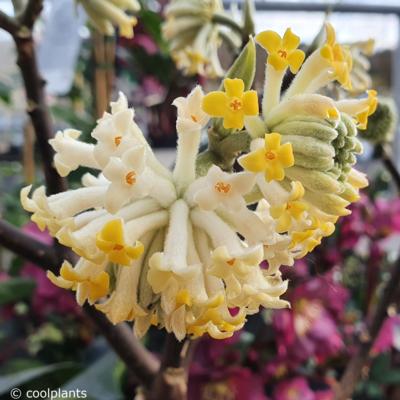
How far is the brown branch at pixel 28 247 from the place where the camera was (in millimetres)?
327

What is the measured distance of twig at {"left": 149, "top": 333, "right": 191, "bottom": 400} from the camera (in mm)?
318

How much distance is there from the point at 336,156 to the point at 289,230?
0.04m

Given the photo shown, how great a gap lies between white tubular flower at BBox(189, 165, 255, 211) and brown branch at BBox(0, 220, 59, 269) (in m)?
0.15

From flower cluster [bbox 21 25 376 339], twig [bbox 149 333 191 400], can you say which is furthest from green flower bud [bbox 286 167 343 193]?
twig [bbox 149 333 191 400]

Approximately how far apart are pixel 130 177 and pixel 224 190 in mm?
35

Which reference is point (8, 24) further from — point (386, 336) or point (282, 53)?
point (386, 336)

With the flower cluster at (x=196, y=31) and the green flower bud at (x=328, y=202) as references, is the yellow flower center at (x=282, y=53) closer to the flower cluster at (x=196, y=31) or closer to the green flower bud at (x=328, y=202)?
the green flower bud at (x=328, y=202)

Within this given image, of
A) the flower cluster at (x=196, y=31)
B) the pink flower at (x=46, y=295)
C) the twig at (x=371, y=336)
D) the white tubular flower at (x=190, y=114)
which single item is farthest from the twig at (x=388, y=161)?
the pink flower at (x=46, y=295)

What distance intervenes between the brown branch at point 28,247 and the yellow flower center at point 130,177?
0.46ft

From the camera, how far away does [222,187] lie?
212mm

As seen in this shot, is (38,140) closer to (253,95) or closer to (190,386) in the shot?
(253,95)

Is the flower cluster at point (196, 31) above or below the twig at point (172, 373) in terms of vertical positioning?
above

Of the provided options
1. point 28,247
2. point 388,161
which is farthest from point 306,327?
point 28,247

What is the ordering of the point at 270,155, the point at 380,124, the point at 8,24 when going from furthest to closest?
1. the point at 380,124
2. the point at 8,24
3. the point at 270,155
